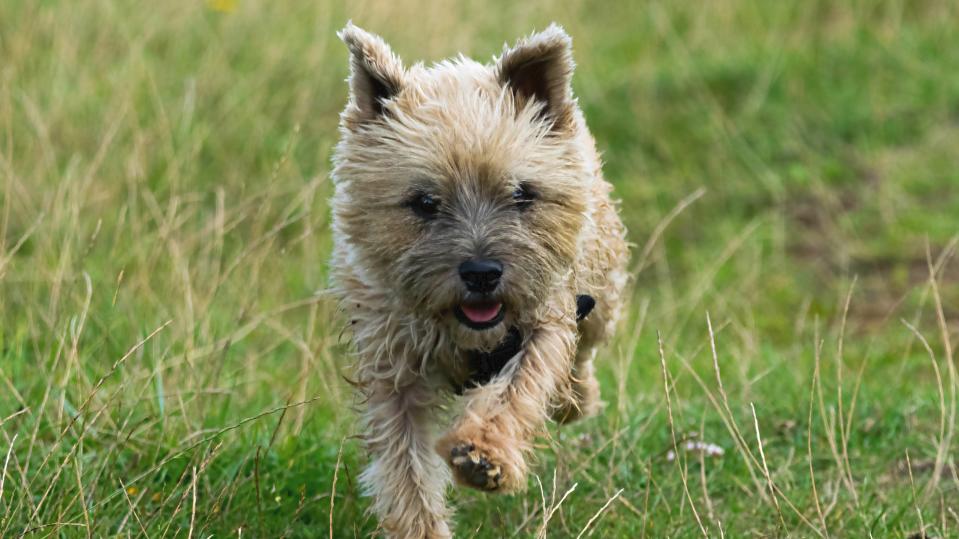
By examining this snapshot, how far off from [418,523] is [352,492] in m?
0.59

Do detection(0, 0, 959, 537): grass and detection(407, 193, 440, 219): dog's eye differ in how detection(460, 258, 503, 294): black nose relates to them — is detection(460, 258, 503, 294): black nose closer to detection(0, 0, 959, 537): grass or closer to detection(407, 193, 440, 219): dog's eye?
detection(407, 193, 440, 219): dog's eye

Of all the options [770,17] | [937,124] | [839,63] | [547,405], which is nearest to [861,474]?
[547,405]

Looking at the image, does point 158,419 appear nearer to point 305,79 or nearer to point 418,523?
point 418,523

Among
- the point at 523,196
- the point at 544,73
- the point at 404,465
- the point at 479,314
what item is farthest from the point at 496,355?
the point at 544,73

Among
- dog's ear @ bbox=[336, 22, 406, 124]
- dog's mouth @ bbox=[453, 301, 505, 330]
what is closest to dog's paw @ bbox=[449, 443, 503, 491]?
dog's mouth @ bbox=[453, 301, 505, 330]

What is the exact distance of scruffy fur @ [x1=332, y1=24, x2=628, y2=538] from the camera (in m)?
4.61

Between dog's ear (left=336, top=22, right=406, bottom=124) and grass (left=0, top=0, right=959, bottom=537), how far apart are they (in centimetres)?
113

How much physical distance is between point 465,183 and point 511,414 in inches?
30.2

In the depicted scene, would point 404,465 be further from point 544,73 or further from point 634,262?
point 634,262

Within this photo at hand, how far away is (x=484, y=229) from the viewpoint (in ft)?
15.0

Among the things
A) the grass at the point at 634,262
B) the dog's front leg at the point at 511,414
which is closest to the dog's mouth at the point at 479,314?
the dog's front leg at the point at 511,414

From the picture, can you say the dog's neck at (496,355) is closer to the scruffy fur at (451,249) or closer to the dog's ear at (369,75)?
the scruffy fur at (451,249)

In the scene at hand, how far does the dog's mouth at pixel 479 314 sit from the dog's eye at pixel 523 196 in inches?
13.6

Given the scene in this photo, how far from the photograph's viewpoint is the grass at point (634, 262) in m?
5.31
